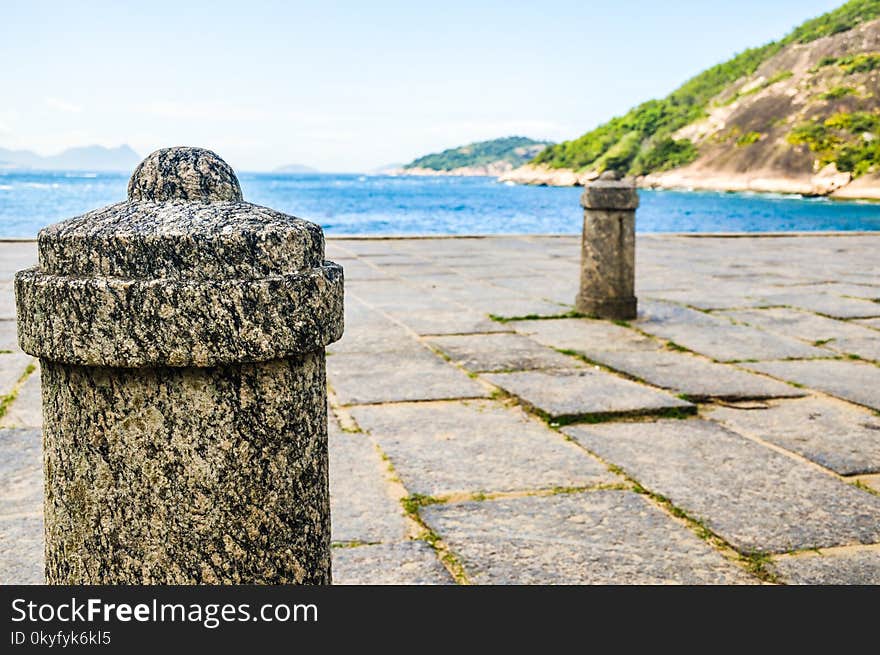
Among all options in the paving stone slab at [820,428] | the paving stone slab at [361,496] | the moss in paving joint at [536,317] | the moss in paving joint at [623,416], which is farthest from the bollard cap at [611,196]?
the paving stone slab at [361,496]

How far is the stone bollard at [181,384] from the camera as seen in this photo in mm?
1544

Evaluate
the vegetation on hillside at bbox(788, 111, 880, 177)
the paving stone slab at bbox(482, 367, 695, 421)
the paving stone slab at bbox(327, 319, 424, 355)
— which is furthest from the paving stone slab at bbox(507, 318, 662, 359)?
the vegetation on hillside at bbox(788, 111, 880, 177)

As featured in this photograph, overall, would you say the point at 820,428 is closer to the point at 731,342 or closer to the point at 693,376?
the point at 693,376

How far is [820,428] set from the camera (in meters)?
4.14

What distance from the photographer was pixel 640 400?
4.57 metres

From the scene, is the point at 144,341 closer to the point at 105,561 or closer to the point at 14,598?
the point at 105,561

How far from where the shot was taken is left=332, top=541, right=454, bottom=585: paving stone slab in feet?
8.51

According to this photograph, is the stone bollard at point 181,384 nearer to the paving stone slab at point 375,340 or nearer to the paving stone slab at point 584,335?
the paving stone slab at point 375,340

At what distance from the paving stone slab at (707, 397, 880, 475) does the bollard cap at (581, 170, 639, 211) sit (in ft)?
8.62

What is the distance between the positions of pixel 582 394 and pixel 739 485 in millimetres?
1396

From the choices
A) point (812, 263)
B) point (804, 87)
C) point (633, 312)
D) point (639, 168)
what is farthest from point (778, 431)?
point (639, 168)

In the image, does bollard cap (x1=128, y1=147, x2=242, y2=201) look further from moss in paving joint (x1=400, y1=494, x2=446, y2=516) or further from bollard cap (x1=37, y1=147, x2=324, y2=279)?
moss in paving joint (x1=400, y1=494, x2=446, y2=516)

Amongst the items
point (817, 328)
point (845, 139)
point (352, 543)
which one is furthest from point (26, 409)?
point (845, 139)

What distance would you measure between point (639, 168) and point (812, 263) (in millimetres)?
94430
